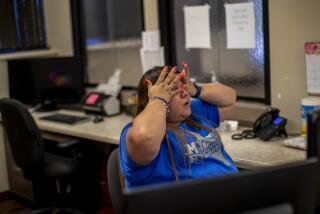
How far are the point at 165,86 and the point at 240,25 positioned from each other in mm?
1396

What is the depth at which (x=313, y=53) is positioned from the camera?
8.59 feet

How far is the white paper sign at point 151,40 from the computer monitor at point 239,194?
2.58 metres

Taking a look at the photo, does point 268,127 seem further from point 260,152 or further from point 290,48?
point 290,48

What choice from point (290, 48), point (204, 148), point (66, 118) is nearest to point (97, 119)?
point (66, 118)

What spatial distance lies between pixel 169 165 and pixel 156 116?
213mm

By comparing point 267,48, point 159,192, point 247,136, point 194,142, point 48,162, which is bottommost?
point 48,162

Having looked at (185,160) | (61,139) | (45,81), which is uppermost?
(45,81)

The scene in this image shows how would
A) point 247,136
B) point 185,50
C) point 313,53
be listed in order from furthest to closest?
point 185,50 → point 247,136 → point 313,53

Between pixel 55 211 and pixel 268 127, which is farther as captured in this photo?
pixel 55 211

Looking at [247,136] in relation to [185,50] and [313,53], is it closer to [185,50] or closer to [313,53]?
[313,53]

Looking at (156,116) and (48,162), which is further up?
(156,116)

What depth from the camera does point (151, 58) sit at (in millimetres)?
3594

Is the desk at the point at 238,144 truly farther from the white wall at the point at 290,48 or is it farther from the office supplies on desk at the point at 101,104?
the white wall at the point at 290,48

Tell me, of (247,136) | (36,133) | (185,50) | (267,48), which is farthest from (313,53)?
(36,133)
